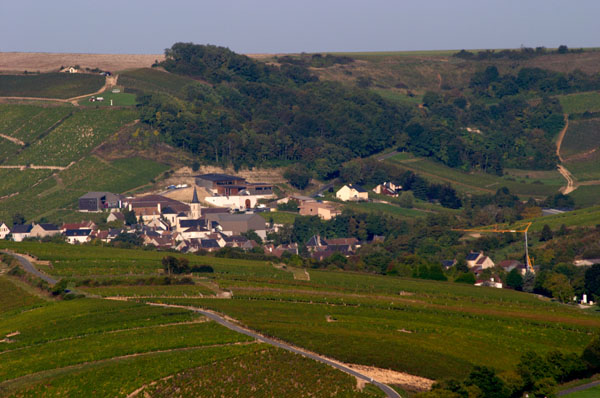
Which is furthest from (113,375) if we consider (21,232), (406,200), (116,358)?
(406,200)

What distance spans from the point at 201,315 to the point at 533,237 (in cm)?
6916

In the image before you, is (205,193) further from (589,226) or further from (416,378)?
(416,378)

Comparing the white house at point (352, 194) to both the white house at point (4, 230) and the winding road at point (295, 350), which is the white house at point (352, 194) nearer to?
the white house at point (4, 230)

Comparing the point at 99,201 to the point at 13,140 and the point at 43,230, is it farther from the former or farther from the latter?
the point at 13,140

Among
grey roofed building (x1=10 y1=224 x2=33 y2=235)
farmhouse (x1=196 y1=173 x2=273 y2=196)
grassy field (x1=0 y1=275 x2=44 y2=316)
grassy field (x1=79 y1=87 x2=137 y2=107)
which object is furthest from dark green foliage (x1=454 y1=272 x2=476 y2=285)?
grassy field (x1=79 y1=87 x2=137 y2=107)

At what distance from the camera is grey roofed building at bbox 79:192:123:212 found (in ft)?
463

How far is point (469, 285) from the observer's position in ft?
311

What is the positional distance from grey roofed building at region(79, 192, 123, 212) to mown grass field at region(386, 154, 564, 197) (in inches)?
2398

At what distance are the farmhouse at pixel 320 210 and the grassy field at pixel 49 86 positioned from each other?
6086 centimetres

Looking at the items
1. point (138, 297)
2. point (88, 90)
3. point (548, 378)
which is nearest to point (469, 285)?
point (138, 297)

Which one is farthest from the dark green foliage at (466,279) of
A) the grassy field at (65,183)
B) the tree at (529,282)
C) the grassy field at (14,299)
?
the grassy field at (65,183)

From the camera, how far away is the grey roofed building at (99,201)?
141 m

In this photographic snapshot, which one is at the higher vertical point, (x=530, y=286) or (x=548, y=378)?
(x=548, y=378)

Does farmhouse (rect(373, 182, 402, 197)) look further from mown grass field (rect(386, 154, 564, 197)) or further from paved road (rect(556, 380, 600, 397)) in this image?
paved road (rect(556, 380, 600, 397))
